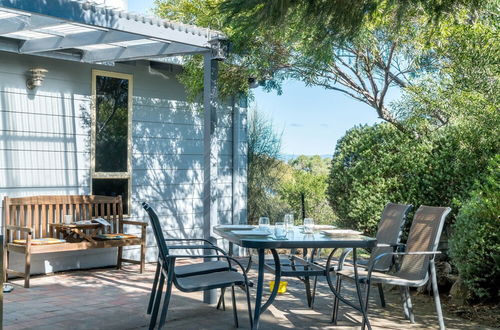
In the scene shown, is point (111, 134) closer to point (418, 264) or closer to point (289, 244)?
point (289, 244)

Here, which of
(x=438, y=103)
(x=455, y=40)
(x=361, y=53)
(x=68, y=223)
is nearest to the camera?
(x=455, y=40)

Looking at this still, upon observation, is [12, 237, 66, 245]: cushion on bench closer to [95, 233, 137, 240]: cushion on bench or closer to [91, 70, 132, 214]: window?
[95, 233, 137, 240]: cushion on bench

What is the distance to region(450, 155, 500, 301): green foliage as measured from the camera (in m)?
5.56

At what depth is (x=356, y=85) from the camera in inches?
348

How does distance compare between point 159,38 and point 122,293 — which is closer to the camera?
point 159,38

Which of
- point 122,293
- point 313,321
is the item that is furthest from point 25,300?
point 313,321

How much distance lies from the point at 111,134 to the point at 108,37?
77.2 inches

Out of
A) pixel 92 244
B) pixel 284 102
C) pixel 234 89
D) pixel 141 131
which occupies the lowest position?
pixel 92 244

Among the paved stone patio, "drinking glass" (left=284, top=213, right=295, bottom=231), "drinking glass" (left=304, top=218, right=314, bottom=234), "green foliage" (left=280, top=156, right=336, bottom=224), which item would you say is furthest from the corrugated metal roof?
"green foliage" (left=280, top=156, right=336, bottom=224)

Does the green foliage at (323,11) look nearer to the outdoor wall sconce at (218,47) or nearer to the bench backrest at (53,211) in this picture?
Result: the outdoor wall sconce at (218,47)

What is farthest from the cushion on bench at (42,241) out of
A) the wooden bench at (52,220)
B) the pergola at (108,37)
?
the pergola at (108,37)

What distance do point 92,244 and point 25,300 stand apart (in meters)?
1.34

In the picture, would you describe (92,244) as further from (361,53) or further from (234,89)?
(361,53)

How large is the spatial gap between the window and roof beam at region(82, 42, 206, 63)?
0.43m
